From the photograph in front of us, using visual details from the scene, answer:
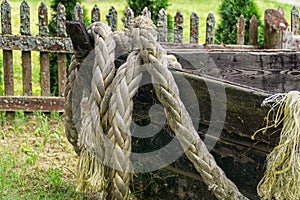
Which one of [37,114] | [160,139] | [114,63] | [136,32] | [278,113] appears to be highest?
[136,32]

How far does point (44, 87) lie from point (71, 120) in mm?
3087

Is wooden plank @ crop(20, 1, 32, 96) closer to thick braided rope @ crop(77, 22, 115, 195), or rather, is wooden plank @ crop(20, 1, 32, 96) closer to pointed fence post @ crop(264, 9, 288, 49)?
pointed fence post @ crop(264, 9, 288, 49)

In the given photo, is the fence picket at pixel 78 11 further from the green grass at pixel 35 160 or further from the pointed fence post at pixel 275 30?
the pointed fence post at pixel 275 30

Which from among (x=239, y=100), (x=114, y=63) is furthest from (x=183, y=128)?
(x=114, y=63)

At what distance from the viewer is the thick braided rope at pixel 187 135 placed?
5.66 feet

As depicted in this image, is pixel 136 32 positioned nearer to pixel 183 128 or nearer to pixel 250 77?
pixel 183 128

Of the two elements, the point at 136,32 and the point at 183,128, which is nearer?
the point at 183,128

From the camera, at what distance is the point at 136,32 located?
1.96 metres

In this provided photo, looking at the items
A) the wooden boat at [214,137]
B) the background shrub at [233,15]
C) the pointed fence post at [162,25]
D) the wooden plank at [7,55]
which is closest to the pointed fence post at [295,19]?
the background shrub at [233,15]

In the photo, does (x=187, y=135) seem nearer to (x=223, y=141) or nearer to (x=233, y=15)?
(x=223, y=141)

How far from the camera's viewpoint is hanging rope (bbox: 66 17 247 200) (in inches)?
68.9

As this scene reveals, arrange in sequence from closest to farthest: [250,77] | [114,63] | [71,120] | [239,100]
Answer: [239,100] < [114,63] < [71,120] < [250,77]

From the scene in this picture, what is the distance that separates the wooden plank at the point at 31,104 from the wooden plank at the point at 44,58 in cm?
17

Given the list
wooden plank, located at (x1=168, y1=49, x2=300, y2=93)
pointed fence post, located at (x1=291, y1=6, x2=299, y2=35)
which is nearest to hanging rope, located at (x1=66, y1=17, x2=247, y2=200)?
wooden plank, located at (x1=168, y1=49, x2=300, y2=93)
